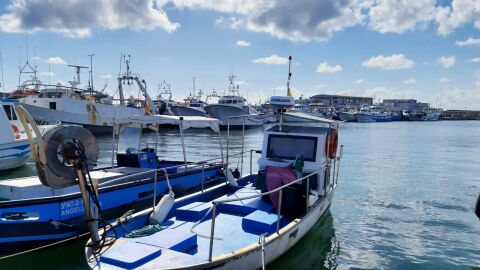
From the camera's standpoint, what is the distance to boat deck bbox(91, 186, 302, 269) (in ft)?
19.6

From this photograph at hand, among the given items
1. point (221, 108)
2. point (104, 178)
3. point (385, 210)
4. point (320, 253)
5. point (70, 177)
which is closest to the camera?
point (70, 177)

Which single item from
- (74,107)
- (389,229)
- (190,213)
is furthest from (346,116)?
(190,213)

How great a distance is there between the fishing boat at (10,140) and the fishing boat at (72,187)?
837 centimetres

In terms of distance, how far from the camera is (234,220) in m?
8.76

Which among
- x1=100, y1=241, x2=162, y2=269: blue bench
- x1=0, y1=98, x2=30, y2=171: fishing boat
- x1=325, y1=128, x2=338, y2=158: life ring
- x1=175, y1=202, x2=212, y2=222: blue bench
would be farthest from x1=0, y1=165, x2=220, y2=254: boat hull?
x1=0, y1=98, x2=30, y2=171: fishing boat

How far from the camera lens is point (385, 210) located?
1425 centimetres

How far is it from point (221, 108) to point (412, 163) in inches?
1463

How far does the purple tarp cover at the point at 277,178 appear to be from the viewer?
9430 mm

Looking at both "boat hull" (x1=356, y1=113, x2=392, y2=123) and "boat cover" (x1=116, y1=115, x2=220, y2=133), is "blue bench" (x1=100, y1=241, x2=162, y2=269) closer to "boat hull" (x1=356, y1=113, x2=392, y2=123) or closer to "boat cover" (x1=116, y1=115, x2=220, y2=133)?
"boat cover" (x1=116, y1=115, x2=220, y2=133)

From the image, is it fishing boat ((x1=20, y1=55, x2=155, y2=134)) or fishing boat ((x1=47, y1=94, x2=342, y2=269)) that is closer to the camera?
fishing boat ((x1=47, y1=94, x2=342, y2=269))

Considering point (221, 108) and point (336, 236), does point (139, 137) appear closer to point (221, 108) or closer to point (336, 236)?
point (336, 236)

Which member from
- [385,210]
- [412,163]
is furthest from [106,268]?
[412,163]

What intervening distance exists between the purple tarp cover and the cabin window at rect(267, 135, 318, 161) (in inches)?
48.5

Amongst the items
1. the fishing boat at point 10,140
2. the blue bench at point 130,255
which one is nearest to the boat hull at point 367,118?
the fishing boat at point 10,140
